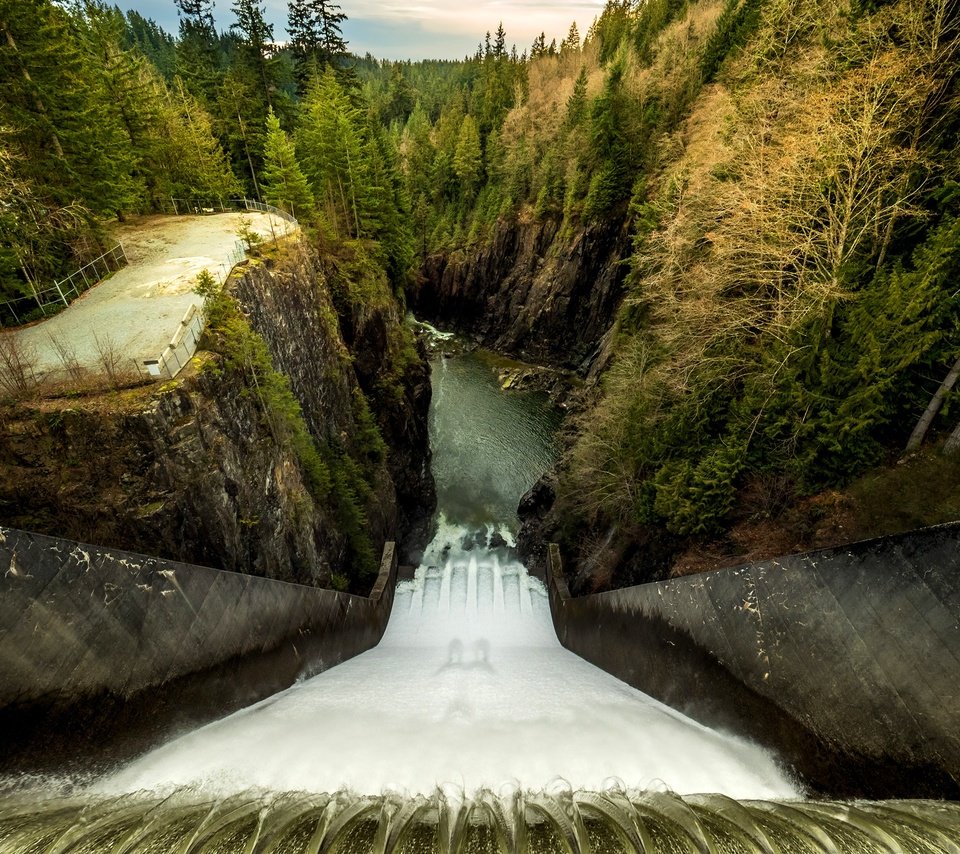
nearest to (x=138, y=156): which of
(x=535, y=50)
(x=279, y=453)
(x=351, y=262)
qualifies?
(x=351, y=262)

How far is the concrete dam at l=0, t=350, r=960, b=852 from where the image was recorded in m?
4.64

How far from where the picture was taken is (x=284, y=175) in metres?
20.8

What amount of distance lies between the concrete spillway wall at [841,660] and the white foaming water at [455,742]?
2.28 ft

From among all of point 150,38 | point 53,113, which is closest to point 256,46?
point 53,113

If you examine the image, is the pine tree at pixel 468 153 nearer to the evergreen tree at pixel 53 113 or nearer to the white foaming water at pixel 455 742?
the evergreen tree at pixel 53 113

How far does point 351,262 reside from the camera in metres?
23.5

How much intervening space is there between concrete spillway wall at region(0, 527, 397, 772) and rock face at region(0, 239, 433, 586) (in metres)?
1.49

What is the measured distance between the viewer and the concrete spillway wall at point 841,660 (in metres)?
5.09

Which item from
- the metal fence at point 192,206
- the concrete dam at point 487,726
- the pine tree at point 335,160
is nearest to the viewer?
the concrete dam at point 487,726

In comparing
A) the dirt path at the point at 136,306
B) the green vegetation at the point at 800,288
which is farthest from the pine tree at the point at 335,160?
the green vegetation at the point at 800,288

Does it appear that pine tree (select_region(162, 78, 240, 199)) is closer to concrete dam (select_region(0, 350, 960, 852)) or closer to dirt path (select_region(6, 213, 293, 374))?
dirt path (select_region(6, 213, 293, 374))

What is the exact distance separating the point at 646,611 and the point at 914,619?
18.0 ft

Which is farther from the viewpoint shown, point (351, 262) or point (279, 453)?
point (351, 262)

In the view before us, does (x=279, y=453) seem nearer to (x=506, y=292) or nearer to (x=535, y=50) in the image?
(x=506, y=292)
